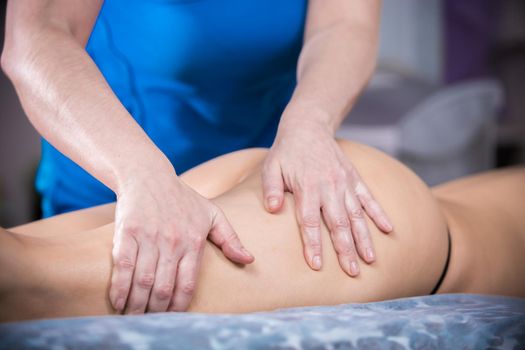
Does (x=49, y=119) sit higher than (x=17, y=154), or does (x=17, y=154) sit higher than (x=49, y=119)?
(x=49, y=119)

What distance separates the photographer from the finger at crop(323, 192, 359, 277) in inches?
39.1

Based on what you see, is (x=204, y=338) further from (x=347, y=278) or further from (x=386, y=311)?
(x=347, y=278)

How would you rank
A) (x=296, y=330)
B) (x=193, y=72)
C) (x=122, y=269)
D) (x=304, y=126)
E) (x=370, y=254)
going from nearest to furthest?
(x=296, y=330), (x=122, y=269), (x=370, y=254), (x=304, y=126), (x=193, y=72)

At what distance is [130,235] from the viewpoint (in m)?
0.82

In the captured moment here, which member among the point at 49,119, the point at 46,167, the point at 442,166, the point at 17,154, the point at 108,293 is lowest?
the point at 17,154

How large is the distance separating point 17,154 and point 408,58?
9.80ft

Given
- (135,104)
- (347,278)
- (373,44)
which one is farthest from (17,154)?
(347,278)

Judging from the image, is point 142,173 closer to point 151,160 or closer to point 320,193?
point 151,160

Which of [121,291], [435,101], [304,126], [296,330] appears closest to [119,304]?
[121,291]

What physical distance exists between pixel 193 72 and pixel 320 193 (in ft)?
1.93

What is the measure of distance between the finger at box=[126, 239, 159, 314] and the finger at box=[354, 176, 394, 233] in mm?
377

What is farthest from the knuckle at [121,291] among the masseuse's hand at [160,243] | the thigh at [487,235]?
the thigh at [487,235]

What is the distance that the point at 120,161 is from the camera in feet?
2.95

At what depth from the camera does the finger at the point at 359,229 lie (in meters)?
1.01
